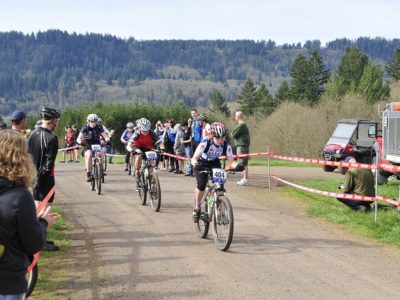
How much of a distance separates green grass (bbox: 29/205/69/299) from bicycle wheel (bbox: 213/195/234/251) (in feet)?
7.56

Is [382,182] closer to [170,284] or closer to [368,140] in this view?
[368,140]

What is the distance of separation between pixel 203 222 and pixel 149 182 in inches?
130

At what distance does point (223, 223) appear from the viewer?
947 cm

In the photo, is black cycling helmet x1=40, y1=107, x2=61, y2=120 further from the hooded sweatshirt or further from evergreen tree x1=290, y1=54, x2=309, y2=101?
evergreen tree x1=290, y1=54, x2=309, y2=101

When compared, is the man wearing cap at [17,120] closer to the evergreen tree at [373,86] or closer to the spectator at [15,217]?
the spectator at [15,217]

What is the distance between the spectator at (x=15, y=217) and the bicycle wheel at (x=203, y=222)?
243 inches

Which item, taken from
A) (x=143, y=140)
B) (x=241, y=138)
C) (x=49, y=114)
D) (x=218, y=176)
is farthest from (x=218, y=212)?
(x=241, y=138)

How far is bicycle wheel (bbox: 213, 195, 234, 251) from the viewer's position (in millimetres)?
9180

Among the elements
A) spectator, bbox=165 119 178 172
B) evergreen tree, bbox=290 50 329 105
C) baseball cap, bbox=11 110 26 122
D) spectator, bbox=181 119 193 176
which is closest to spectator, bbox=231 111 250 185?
spectator, bbox=181 119 193 176

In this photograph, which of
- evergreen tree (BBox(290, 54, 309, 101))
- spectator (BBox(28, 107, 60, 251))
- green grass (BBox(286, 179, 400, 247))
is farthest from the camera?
evergreen tree (BBox(290, 54, 309, 101))

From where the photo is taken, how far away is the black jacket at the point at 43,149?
898 cm

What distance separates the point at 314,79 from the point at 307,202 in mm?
93731

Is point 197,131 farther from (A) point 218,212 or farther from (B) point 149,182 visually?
(A) point 218,212

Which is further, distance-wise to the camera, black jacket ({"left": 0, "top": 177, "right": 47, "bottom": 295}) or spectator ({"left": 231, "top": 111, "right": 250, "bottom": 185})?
spectator ({"left": 231, "top": 111, "right": 250, "bottom": 185})
